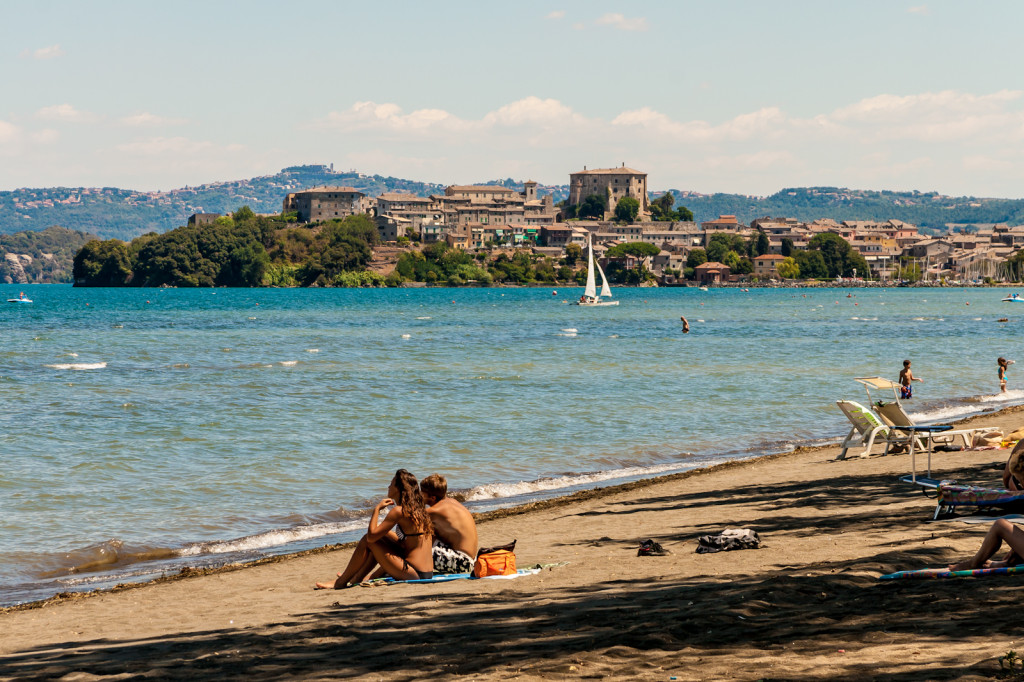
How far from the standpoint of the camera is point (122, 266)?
195m

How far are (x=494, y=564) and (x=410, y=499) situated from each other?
0.93 metres

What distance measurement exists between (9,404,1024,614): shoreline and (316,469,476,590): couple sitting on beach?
96.7 inches

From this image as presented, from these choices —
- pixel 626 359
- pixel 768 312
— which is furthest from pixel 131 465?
pixel 768 312

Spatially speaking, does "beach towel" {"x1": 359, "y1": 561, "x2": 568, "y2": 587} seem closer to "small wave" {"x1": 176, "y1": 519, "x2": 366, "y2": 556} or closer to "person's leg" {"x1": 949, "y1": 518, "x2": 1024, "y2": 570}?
"person's leg" {"x1": 949, "y1": 518, "x2": 1024, "y2": 570}

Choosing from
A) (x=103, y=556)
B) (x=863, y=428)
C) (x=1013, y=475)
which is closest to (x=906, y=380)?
(x=863, y=428)

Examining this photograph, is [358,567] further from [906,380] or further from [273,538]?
[906,380]

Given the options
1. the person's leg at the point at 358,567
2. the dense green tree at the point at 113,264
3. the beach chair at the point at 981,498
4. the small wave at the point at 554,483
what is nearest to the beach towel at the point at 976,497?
the beach chair at the point at 981,498

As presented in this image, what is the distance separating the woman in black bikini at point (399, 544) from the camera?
902cm

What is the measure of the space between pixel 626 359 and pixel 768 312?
199 ft

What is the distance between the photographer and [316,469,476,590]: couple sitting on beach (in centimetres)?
903

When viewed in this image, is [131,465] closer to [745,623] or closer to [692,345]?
[745,623]

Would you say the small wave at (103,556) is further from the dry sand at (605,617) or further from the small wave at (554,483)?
the small wave at (554,483)

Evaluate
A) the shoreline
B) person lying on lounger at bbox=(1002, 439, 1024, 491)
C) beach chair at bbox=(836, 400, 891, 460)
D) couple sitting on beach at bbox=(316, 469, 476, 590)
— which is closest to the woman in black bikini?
couple sitting on beach at bbox=(316, 469, 476, 590)

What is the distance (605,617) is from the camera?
727 cm
